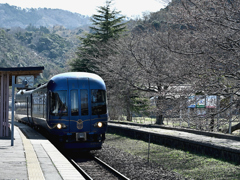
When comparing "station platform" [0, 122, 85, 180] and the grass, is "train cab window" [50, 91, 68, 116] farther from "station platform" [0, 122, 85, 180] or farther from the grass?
the grass

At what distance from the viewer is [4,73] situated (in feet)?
58.1

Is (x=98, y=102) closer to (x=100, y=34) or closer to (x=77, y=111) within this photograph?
(x=77, y=111)

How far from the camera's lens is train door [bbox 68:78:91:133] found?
1591cm

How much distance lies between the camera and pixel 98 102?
1639 cm

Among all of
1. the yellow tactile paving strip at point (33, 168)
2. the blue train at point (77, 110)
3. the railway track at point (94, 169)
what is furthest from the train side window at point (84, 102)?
the yellow tactile paving strip at point (33, 168)

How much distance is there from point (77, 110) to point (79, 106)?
19 centimetres

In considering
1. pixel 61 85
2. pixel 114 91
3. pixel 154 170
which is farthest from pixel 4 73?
pixel 114 91

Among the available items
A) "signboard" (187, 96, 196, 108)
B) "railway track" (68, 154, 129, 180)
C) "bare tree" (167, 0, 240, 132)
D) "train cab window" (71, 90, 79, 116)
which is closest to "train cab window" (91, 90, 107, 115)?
"train cab window" (71, 90, 79, 116)

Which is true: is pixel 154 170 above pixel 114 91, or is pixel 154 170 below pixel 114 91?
below

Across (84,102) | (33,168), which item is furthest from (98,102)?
(33,168)

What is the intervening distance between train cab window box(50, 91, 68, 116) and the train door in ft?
0.81

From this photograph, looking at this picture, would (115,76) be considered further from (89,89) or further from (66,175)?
(66,175)

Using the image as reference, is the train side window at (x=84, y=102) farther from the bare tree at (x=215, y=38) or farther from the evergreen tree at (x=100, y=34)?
the evergreen tree at (x=100, y=34)

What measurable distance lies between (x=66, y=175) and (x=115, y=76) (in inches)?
791
